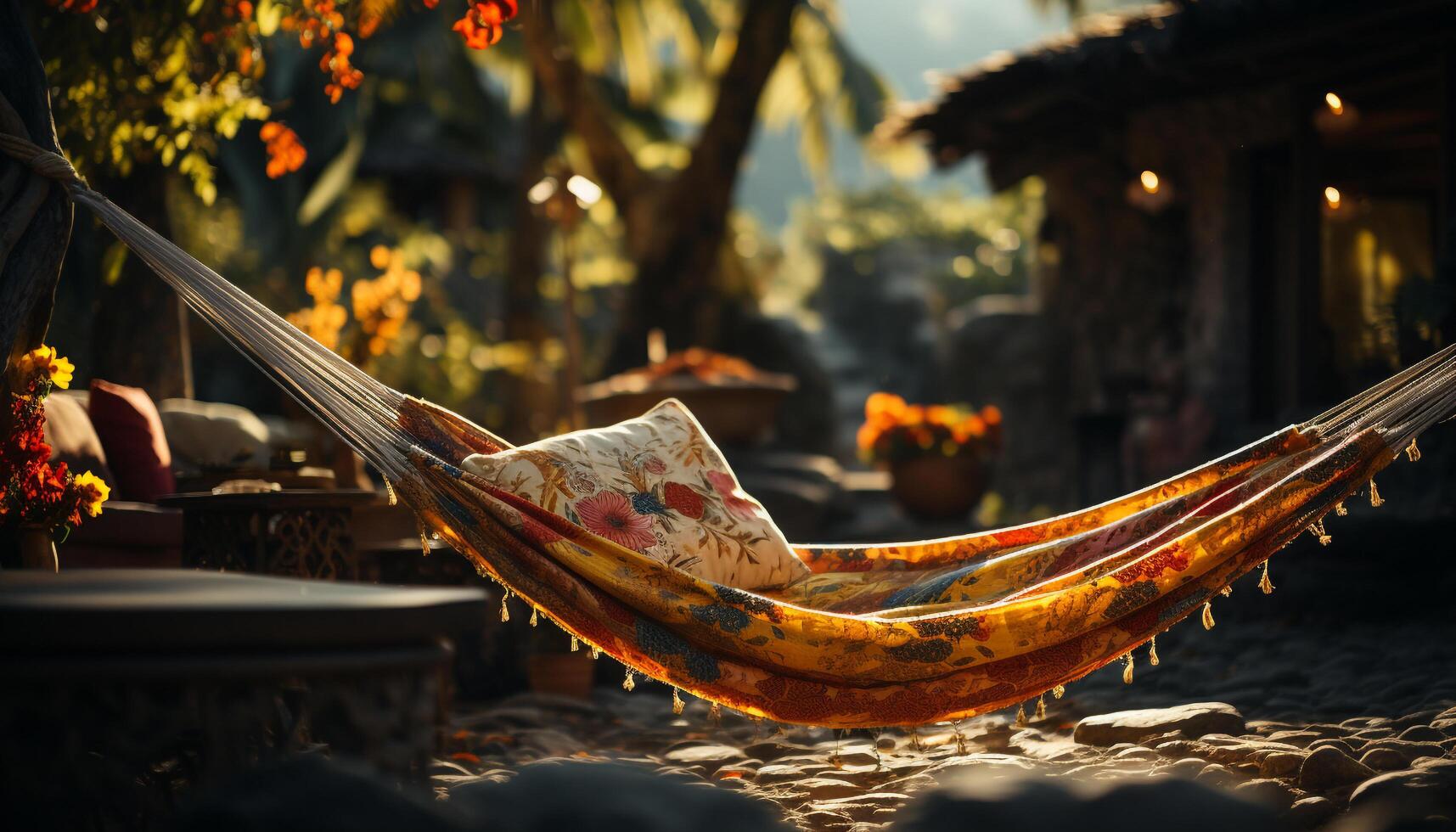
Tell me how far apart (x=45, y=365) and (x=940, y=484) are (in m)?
3.92

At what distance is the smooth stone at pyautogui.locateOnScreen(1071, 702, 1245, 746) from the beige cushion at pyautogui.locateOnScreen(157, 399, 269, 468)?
2.54m

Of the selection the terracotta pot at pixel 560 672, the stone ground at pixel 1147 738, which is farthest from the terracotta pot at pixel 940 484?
the terracotta pot at pixel 560 672

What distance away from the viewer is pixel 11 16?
7.30 feet

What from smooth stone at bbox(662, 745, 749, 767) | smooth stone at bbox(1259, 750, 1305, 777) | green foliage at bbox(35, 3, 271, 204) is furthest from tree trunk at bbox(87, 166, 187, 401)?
smooth stone at bbox(1259, 750, 1305, 777)

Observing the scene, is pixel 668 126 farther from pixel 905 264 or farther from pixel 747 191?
pixel 747 191

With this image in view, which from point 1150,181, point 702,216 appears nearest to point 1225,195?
point 1150,181

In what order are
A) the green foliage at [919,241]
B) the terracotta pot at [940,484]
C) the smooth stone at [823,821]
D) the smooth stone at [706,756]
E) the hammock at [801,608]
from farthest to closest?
the green foliage at [919,241], the terracotta pot at [940,484], the smooth stone at [706,756], the hammock at [801,608], the smooth stone at [823,821]

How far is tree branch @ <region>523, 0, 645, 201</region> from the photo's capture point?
7723 millimetres

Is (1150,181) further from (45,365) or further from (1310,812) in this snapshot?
(45,365)

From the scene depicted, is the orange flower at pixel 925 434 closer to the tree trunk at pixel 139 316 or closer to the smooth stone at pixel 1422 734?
the tree trunk at pixel 139 316

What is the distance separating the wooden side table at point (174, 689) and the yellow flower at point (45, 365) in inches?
41.6

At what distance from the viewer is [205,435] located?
393 centimetres

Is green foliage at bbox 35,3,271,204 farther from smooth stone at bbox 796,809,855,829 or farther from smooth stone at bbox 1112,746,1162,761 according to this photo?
smooth stone at bbox 1112,746,1162,761

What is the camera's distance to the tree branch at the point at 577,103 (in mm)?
7723
